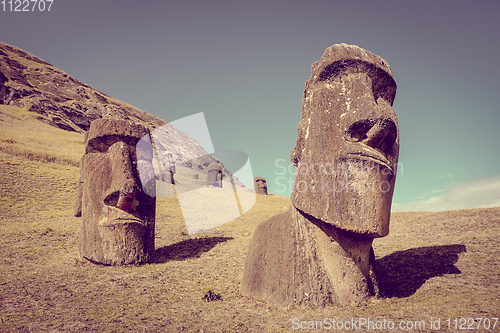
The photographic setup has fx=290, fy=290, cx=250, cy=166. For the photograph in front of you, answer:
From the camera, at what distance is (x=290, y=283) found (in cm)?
437

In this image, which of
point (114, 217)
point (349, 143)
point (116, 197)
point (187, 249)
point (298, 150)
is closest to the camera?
point (349, 143)

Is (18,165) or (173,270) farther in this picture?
(18,165)

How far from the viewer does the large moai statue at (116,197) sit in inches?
267

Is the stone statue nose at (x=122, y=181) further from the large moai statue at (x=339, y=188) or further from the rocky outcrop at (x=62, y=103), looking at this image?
the rocky outcrop at (x=62, y=103)

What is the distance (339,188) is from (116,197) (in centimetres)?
525

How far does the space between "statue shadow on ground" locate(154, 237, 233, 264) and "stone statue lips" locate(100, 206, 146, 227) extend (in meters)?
1.43

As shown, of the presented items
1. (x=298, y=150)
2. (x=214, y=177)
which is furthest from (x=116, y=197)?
(x=214, y=177)

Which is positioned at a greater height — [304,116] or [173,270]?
[304,116]

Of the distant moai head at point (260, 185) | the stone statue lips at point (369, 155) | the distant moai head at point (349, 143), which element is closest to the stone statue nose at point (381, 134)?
the distant moai head at point (349, 143)

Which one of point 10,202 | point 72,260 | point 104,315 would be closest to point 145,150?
point 72,260

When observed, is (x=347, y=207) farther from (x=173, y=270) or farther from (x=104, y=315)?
(x=173, y=270)

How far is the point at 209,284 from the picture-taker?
593 centimetres

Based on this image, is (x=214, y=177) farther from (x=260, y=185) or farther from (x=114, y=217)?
(x=114, y=217)

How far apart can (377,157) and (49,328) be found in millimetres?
5005
